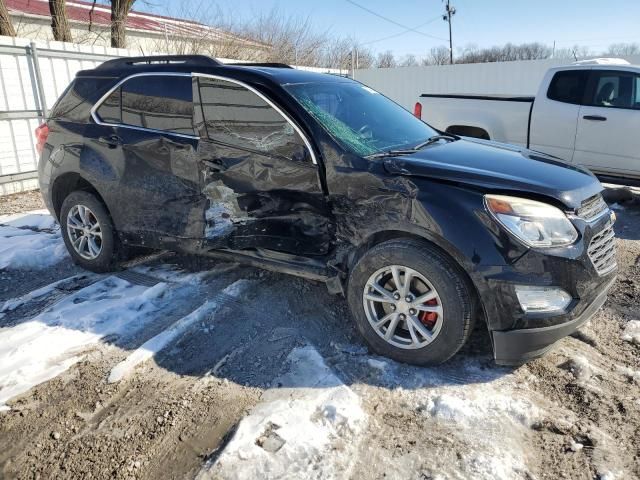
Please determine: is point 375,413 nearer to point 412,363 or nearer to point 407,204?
point 412,363

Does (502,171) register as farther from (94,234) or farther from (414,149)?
(94,234)

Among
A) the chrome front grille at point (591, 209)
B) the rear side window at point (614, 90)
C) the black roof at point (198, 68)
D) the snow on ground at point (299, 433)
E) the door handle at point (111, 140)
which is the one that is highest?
the black roof at point (198, 68)

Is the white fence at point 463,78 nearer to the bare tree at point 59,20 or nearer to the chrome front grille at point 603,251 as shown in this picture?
the bare tree at point 59,20

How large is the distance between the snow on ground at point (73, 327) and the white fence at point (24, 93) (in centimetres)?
510

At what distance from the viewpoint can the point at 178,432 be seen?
2654 millimetres

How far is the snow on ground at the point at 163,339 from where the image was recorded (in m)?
3.19

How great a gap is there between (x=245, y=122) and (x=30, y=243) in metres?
3.29

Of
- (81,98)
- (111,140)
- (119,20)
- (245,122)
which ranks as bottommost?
(111,140)

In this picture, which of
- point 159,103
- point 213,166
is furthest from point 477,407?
point 159,103

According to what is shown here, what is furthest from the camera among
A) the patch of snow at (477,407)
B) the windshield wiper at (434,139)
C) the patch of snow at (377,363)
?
the windshield wiper at (434,139)

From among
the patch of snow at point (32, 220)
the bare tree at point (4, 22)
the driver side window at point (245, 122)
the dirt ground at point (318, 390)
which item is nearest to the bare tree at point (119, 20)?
the bare tree at point (4, 22)

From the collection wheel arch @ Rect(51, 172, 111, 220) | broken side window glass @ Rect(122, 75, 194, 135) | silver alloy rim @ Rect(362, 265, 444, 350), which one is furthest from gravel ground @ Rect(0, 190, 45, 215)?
silver alloy rim @ Rect(362, 265, 444, 350)

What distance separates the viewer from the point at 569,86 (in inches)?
279

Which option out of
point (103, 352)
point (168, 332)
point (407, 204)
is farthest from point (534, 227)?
point (103, 352)
